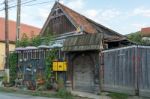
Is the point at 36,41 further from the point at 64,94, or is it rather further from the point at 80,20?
the point at 80,20

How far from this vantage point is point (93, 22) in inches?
1257

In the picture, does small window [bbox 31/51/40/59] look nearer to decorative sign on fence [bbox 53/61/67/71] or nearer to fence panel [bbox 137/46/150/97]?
decorative sign on fence [bbox 53/61/67/71]

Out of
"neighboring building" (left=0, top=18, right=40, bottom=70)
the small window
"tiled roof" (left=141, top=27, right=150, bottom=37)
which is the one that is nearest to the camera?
the small window

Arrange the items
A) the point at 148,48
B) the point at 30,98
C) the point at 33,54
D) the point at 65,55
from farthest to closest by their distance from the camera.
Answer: the point at 33,54
the point at 65,55
the point at 30,98
the point at 148,48

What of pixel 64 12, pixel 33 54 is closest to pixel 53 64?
pixel 33 54

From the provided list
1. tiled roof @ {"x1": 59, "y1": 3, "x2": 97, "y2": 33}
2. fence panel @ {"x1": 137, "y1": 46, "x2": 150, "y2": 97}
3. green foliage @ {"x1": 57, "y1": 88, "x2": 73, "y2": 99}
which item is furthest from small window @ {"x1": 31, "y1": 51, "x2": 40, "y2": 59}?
tiled roof @ {"x1": 59, "y1": 3, "x2": 97, "y2": 33}

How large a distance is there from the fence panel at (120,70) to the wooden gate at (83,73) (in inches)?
36.1

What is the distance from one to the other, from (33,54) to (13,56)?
7.49 feet

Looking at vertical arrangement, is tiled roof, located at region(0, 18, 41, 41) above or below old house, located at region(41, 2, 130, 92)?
above

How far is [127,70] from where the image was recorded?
1503 centimetres

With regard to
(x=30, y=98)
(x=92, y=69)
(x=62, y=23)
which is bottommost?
(x=30, y=98)

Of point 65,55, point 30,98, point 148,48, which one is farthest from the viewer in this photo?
point 65,55

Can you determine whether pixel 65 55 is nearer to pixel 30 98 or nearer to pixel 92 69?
pixel 92 69

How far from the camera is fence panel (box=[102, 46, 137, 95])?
14.8 meters
